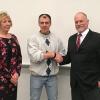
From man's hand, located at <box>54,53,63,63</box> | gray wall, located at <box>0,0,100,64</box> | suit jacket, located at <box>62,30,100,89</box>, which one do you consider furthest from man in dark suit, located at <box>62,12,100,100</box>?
gray wall, located at <box>0,0,100,64</box>

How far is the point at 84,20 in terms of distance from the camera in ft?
9.67

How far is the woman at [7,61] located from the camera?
109 inches

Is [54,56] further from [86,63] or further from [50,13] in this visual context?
[50,13]

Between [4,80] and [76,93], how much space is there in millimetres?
847

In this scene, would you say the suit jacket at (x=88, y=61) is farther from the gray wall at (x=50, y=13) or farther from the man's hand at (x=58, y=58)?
the gray wall at (x=50, y=13)

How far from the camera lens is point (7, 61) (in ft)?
9.20

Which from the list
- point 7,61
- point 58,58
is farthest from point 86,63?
point 7,61

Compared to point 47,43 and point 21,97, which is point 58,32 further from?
point 21,97

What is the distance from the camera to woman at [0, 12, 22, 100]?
2777mm

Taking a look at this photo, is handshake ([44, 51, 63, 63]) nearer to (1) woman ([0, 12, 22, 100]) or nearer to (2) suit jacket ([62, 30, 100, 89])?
(2) suit jacket ([62, 30, 100, 89])

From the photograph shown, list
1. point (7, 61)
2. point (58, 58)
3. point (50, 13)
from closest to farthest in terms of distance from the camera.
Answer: point (7, 61) < point (58, 58) < point (50, 13)

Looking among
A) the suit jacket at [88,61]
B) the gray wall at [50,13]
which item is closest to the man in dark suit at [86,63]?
the suit jacket at [88,61]

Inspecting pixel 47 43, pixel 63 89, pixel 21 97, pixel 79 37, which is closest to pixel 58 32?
pixel 47 43

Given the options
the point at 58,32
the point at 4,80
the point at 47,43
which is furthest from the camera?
the point at 58,32
